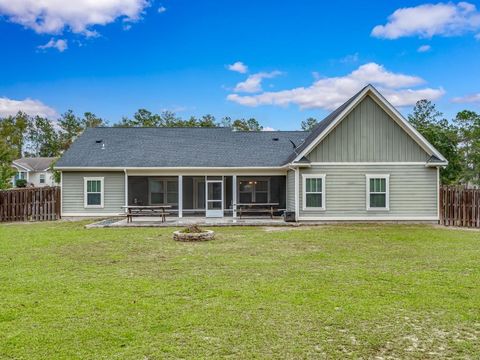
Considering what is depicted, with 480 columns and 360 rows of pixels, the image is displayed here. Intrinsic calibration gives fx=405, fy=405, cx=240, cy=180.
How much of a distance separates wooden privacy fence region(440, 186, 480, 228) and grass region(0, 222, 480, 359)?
592cm

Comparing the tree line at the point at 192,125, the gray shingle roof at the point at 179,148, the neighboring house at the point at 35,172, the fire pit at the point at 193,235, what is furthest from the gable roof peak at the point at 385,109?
the neighboring house at the point at 35,172

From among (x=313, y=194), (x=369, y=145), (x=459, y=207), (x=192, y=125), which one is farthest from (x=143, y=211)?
(x=192, y=125)

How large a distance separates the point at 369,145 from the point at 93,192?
13.6 metres

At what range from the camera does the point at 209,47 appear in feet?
88.6

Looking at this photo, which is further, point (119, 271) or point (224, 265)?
point (224, 265)

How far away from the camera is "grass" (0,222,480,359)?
444cm

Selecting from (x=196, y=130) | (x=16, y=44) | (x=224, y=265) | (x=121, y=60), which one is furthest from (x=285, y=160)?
(x=16, y=44)

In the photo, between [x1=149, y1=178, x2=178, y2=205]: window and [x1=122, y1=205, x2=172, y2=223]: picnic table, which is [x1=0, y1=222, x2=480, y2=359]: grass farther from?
[x1=149, y1=178, x2=178, y2=205]: window

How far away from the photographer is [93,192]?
20656 millimetres

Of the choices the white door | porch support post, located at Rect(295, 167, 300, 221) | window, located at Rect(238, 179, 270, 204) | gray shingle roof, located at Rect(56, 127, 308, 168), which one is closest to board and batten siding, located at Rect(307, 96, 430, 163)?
porch support post, located at Rect(295, 167, 300, 221)

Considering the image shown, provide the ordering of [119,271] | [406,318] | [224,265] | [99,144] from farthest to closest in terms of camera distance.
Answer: [99,144] < [224,265] < [119,271] < [406,318]

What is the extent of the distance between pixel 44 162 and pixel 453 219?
5350cm

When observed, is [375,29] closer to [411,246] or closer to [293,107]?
[411,246]

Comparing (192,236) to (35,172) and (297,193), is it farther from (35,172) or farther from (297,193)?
(35,172)
